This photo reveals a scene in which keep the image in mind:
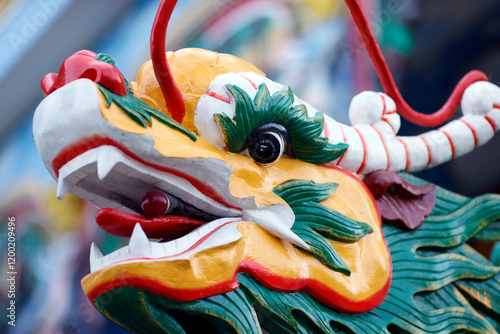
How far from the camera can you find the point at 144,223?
4.00ft

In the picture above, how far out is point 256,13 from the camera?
2875mm

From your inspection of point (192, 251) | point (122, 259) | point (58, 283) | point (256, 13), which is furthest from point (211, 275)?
point (256, 13)

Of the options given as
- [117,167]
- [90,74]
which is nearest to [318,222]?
[117,167]

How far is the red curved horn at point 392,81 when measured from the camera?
1.60m

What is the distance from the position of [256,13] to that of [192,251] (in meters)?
1.91

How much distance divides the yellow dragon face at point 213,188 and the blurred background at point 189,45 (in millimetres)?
1392

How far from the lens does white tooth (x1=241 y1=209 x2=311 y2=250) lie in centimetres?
127

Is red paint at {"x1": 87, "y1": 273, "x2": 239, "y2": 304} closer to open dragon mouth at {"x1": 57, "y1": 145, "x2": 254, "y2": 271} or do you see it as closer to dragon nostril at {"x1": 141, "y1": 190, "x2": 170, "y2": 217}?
open dragon mouth at {"x1": 57, "y1": 145, "x2": 254, "y2": 271}

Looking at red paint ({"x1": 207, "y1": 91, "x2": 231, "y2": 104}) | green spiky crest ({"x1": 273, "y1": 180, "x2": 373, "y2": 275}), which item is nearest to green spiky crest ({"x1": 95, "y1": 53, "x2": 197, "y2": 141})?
red paint ({"x1": 207, "y1": 91, "x2": 231, "y2": 104})

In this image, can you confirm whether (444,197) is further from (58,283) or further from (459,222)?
(58,283)

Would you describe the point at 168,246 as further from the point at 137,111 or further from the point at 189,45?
the point at 189,45

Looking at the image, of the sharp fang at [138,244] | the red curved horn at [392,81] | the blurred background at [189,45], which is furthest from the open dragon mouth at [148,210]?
the blurred background at [189,45]

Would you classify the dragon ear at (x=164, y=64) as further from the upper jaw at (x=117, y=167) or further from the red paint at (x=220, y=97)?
the upper jaw at (x=117, y=167)

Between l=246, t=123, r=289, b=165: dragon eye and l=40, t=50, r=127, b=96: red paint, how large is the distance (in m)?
0.29
